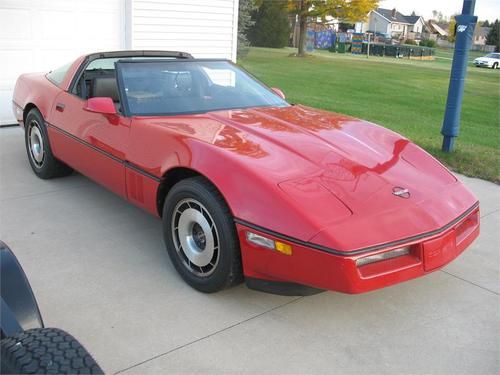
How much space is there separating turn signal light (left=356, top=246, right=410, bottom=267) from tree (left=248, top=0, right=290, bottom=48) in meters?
42.7

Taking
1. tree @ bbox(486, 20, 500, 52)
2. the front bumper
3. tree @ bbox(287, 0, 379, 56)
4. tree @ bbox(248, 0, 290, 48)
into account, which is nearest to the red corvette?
the front bumper

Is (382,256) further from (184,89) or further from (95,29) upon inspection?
(95,29)

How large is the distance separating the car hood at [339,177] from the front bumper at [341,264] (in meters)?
0.06

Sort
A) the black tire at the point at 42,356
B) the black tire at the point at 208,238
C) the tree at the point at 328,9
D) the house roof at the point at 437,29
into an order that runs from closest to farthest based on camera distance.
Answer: the black tire at the point at 42,356
the black tire at the point at 208,238
the tree at the point at 328,9
the house roof at the point at 437,29

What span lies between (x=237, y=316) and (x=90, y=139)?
6.77 ft

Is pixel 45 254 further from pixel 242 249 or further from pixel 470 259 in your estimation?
pixel 470 259

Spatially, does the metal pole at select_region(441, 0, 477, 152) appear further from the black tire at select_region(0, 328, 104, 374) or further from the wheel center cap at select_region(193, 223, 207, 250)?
the black tire at select_region(0, 328, 104, 374)

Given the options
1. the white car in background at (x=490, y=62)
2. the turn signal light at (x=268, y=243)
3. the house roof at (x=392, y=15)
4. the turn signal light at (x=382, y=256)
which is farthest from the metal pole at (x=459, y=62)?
the house roof at (x=392, y=15)

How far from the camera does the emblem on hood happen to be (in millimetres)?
2951

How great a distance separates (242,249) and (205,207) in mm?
352

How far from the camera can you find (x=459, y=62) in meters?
6.48

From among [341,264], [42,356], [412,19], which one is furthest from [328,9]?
[412,19]

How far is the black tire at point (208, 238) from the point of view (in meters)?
2.87

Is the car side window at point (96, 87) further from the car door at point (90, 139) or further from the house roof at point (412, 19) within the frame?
the house roof at point (412, 19)
